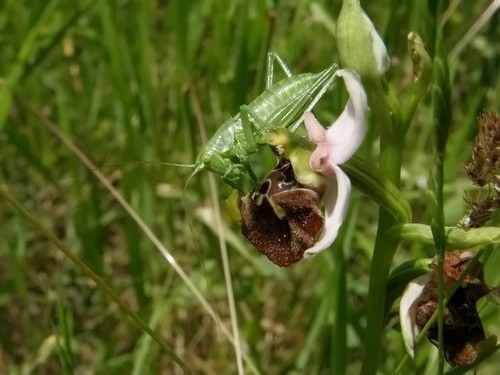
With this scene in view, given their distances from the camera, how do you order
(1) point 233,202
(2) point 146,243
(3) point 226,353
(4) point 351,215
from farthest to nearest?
(2) point 146,243, (3) point 226,353, (4) point 351,215, (1) point 233,202

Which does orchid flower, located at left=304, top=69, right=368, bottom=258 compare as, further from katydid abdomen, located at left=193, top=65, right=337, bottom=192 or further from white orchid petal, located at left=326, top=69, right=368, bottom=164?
katydid abdomen, located at left=193, top=65, right=337, bottom=192

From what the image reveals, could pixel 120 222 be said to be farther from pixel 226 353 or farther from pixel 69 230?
pixel 226 353

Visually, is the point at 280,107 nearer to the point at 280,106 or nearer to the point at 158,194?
the point at 280,106

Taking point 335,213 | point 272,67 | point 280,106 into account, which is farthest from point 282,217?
point 272,67

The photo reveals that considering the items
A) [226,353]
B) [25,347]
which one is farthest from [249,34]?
[25,347]

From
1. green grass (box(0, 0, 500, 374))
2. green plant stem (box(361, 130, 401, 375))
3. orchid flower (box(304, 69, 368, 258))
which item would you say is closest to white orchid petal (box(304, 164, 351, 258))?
orchid flower (box(304, 69, 368, 258))
